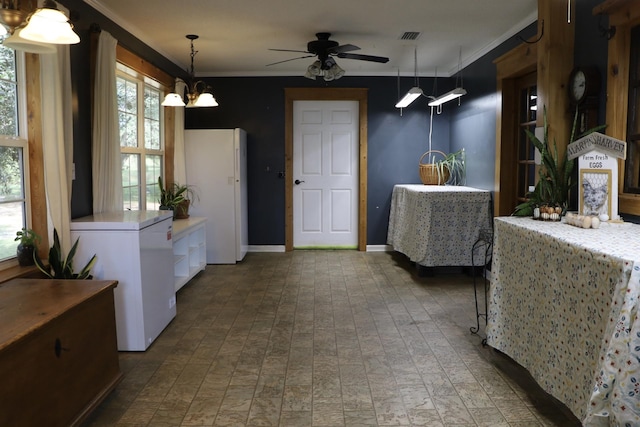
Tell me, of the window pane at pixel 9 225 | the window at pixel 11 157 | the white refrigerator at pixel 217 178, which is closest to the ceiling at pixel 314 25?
the white refrigerator at pixel 217 178

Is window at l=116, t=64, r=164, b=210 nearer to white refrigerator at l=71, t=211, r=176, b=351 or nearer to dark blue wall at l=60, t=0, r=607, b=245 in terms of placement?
dark blue wall at l=60, t=0, r=607, b=245

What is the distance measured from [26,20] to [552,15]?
10.1 ft

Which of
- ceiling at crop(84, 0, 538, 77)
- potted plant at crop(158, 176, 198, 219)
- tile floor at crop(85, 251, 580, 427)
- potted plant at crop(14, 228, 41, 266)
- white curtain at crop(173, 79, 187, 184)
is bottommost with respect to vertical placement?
tile floor at crop(85, 251, 580, 427)

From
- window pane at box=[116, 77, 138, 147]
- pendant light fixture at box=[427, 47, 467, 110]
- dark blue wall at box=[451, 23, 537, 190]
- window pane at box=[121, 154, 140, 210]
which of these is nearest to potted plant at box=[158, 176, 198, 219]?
window pane at box=[121, 154, 140, 210]

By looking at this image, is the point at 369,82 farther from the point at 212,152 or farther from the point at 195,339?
the point at 195,339

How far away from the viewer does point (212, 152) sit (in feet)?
18.4

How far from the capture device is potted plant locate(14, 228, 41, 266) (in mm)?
2672

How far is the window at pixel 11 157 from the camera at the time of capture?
2.65 meters

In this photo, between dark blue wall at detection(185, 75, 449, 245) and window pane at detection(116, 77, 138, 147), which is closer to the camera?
window pane at detection(116, 77, 138, 147)

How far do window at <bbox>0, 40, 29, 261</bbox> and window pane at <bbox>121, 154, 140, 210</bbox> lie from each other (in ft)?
4.83

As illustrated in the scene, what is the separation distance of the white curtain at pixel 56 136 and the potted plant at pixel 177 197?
1.96 m

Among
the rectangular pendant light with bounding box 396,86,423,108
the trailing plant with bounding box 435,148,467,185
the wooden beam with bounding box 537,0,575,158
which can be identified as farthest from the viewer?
the trailing plant with bounding box 435,148,467,185

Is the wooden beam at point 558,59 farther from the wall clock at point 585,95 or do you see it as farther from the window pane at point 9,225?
the window pane at point 9,225

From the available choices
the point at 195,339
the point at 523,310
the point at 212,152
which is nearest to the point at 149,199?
the point at 212,152
